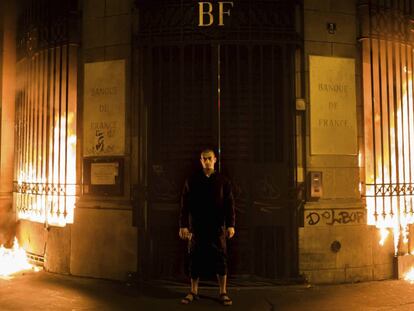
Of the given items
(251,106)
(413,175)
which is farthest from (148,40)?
(413,175)

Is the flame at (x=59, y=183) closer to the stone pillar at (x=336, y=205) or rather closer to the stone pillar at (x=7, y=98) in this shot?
the stone pillar at (x=7, y=98)

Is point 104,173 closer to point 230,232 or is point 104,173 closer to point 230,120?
point 230,120

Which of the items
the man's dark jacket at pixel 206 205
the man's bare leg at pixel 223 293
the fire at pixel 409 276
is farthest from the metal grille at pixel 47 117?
the fire at pixel 409 276

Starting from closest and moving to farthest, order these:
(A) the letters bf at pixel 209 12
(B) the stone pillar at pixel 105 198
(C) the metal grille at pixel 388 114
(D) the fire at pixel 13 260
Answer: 1. (A) the letters bf at pixel 209 12
2. (B) the stone pillar at pixel 105 198
3. (C) the metal grille at pixel 388 114
4. (D) the fire at pixel 13 260

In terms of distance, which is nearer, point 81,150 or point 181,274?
point 181,274

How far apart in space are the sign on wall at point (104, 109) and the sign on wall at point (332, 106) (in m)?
2.97

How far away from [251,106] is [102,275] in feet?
11.5

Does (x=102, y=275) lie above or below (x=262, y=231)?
below

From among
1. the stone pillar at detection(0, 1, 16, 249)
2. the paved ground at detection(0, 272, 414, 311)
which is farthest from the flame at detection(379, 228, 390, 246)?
the stone pillar at detection(0, 1, 16, 249)

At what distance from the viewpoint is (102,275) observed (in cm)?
716

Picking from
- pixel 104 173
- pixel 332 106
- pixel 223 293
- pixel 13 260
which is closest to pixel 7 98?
pixel 13 260

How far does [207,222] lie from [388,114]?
3728 millimetres

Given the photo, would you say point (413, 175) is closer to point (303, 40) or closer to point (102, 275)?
point (303, 40)

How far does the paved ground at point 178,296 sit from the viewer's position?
5707 millimetres
